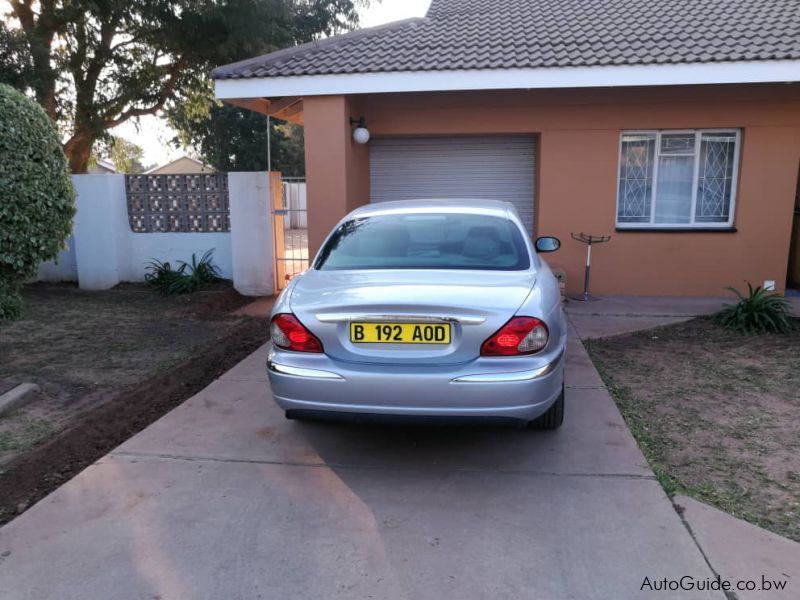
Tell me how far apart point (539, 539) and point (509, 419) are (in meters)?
0.61

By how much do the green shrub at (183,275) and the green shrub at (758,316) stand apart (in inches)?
287

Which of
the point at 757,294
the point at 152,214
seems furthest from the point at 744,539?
the point at 152,214

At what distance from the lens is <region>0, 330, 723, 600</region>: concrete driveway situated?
2797mm

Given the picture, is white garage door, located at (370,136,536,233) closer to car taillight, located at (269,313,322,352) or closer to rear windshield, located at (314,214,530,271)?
rear windshield, located at (314,214,530,271)

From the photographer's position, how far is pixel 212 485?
12.0 ft

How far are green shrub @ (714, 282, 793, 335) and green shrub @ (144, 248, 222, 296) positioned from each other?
729cm

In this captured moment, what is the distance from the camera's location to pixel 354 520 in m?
3.28

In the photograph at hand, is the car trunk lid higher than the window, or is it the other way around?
the window

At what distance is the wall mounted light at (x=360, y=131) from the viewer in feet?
29.5

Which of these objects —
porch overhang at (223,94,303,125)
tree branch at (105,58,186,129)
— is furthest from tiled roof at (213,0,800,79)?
tree branch at (105,58,186,129)

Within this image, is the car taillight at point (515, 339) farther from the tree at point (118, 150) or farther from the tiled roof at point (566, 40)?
the tree at point (118, 150)

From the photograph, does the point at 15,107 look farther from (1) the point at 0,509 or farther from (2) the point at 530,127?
(2) the point at 530,127

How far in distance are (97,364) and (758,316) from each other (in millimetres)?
7045

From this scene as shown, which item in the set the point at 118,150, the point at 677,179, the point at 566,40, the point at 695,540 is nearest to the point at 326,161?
the point at 566,40
